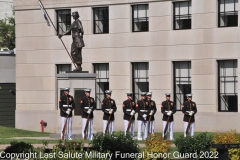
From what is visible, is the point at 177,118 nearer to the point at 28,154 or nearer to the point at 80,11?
the point at 80,11

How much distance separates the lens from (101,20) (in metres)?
46.3

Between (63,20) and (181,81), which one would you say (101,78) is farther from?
(181,81)

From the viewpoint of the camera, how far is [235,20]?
41.5 meters

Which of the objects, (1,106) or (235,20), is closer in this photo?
(235,20)

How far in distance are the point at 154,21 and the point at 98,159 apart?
2686cm

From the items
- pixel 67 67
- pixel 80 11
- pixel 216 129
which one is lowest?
pixel 216 129

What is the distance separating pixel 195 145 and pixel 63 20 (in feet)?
86.4

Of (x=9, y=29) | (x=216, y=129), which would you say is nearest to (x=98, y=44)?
(x=216, y=129)

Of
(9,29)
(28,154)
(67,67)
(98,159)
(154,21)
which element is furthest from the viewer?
(9,29)

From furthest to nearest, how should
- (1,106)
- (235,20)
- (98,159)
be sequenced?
(1,106) < (235,20) < (98,159)

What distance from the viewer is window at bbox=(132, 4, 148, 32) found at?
44.7 metres

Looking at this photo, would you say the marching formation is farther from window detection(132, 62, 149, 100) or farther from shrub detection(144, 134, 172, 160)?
shrub detection(144, 134, 172, 160)

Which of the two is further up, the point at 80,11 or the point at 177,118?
the point at 80,11

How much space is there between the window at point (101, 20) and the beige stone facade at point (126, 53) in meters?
0.30
